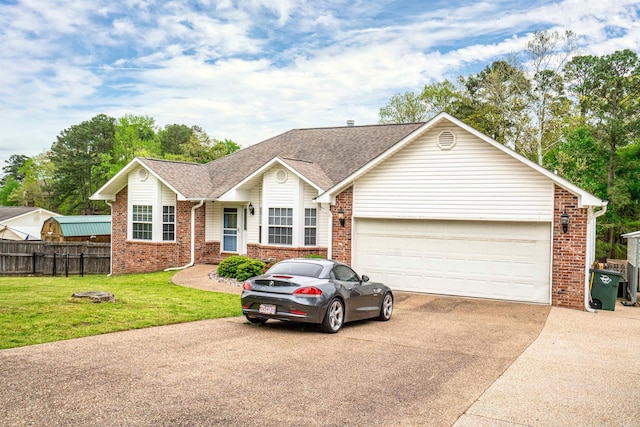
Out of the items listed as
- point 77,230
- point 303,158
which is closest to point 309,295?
point 303,158

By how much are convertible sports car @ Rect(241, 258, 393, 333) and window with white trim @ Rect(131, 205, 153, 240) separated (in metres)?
13.4

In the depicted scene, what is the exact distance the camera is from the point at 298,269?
35.8 feet

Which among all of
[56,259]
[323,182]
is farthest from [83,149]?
[323,182]

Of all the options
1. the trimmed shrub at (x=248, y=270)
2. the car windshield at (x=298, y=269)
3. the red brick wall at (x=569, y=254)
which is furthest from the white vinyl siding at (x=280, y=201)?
the car windshield at (x=298, y=269)

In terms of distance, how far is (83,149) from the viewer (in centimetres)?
6353

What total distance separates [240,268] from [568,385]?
43.0ft

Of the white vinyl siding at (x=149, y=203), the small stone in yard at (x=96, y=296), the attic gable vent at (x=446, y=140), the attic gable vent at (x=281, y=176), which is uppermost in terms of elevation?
the attic gable vent at (x=446, y=140)

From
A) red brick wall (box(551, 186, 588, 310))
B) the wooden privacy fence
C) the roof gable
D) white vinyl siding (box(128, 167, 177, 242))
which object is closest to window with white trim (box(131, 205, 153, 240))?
white vinyl siding (box(128, 167, 177, 242))

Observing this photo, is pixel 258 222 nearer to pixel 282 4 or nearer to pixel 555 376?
pixel 282 4

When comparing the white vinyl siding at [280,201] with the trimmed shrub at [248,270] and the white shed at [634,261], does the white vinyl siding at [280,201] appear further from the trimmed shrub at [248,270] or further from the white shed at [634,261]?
the white shed at [634,261]

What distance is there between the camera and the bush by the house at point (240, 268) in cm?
1886

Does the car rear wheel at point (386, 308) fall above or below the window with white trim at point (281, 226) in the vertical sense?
below

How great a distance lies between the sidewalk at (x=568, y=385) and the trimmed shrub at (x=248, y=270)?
32.8 ft

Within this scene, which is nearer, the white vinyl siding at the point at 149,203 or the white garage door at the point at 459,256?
the white garage door at the point at 459,256
